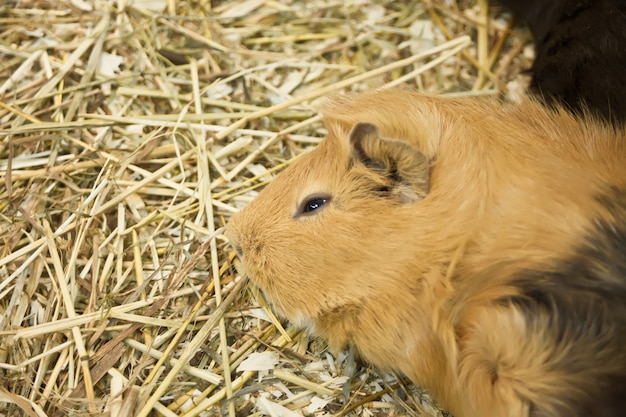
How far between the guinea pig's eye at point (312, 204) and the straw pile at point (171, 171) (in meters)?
0.45

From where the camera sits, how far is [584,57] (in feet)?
7.14

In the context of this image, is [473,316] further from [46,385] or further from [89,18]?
[89,18]

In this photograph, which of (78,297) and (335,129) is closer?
(335,129)

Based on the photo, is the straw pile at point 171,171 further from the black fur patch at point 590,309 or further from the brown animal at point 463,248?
the black fur patch at point 590,309

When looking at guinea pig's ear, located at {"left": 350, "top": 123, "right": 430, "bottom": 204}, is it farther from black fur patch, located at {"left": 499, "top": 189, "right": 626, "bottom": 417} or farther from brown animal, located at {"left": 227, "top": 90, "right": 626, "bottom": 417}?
black fur patch, located at {"left": 499, "top": 189, "right": 626, "bottom": 417}

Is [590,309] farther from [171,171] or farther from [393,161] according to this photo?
[171,171]

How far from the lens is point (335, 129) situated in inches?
69.6

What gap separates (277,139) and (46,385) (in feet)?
3.94

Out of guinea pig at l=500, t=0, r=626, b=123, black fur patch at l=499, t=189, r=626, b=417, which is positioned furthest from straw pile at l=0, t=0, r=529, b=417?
black fur patch at l=499, t=189, r=626, b=417

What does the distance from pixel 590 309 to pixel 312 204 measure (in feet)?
2.49

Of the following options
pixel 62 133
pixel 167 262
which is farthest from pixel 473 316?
pixel 62 133

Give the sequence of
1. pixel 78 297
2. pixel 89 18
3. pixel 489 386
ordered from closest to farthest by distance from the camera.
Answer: pixel 489 386, pixel 78 297, pixel 89 18

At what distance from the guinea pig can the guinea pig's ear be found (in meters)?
0.70

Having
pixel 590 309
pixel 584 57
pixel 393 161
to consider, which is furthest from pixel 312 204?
pixel 584 57
